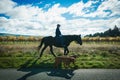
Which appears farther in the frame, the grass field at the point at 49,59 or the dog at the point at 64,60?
the grass field at the point at 49,59

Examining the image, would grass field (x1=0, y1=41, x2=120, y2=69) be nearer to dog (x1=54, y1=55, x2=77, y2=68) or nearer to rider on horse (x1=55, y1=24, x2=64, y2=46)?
dog (x1=54, y1=55, x2=77, y2=68)

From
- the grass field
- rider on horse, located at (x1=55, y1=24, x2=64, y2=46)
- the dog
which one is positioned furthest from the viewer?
rider on horse, located at (x1=55, y1=24, x2=64, y2=46)

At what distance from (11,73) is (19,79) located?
4.83ft

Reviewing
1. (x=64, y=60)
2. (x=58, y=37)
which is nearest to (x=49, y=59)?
(x=58, y=37)

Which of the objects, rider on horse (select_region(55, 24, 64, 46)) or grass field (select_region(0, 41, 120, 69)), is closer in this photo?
grass field (select_region(0, 41, 120, 69))

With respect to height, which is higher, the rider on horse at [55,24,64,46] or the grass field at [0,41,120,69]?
the rider on horse at [55,24,64,46]

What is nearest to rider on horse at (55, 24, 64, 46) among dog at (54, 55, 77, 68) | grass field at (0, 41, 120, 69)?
grass field at (0, 41, 120, 69)

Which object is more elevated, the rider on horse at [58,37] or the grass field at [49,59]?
the rider on horse at [58,37]

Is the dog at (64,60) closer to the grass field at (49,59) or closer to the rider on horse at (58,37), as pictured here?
the grass field at (49,59)

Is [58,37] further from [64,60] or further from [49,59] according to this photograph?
[64,60]

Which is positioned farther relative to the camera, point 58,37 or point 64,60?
point 58,37

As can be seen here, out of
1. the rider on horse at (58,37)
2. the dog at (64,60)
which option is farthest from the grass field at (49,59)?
the rider on horse at (58,37)

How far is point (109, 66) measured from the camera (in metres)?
13.7

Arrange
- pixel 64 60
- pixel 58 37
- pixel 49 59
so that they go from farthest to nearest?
pixel 58 37 < pixel 49 59 < pixel 64 60
